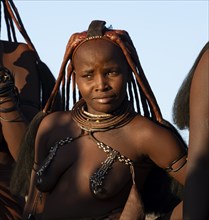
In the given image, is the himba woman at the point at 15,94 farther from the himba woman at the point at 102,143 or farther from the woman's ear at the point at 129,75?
the woman's ear at the point at 129,75

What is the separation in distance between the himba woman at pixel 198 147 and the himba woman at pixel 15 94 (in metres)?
2.02

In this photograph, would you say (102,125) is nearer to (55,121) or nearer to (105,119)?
(105,119)

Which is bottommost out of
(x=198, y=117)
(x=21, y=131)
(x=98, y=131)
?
(x=21, y=131)

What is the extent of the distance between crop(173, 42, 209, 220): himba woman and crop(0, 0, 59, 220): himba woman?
2021mm

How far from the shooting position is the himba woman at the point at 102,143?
16.8ft

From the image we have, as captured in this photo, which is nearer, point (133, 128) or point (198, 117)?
point (198, 117)

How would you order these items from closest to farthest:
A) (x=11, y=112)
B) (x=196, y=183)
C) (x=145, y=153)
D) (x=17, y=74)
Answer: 1. (x=196, y=183)
2. (x=145, y=153)
3. (x=11, y=112)
4. (x=17, y=74)

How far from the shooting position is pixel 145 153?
514 cm

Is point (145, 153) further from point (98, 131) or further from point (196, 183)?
point (196, 183)

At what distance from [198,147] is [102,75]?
3.61 feet

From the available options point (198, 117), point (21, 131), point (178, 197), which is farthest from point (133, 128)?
point (21, 131)

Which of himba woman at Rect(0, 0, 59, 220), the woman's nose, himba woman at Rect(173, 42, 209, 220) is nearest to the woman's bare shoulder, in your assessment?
the woman's nose

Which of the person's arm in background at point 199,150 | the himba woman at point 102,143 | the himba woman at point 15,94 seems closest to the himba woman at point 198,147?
the person's arm in background at point 199,150

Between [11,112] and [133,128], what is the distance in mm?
1461
